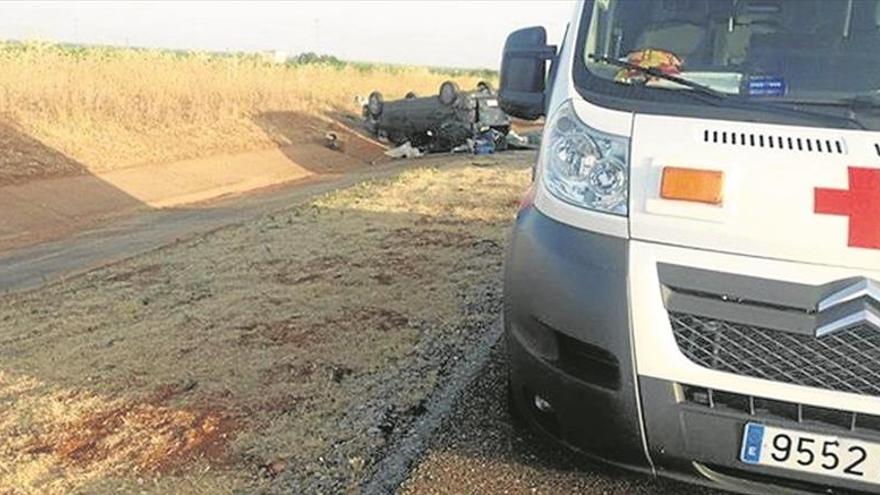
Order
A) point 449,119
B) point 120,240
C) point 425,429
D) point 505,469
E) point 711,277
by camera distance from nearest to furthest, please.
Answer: point 711,277
point 505,469
point 425,429
point 120,240
point 449,119

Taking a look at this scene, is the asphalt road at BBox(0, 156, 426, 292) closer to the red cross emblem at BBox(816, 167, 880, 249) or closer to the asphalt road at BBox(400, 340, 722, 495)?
the asphalt road at BBox(400, 340, 722, 495)

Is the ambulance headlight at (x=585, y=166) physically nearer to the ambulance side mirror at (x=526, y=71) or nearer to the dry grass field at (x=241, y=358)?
the ambulance side mirror at (x=526, y=71)

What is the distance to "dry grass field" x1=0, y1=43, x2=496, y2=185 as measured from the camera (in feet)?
58.2

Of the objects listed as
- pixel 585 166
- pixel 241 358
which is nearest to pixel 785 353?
pixel 585 166

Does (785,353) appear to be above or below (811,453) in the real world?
above

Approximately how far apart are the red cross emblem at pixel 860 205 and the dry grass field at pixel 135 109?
1514cm

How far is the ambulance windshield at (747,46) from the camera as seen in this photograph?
304cm

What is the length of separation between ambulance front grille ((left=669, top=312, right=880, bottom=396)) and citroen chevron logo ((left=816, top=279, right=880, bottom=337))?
0.03m

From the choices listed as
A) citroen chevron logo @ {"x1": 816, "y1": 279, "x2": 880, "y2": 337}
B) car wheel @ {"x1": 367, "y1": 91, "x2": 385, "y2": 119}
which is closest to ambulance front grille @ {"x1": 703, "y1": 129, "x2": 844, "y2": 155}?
citroen chevron logo @ {"x1": 816, "y1": 279, "x2": 880, "y2": 337}

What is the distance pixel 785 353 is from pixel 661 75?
1092mm

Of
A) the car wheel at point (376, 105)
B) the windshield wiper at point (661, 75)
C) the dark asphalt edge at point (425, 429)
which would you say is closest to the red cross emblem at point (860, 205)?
the windshield wiper at point (661, 75)

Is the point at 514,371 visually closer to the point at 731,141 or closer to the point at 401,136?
the point at 731,141

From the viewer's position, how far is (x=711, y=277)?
8.53ft

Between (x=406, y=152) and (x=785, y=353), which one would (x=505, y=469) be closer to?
(x=785, y=353)
